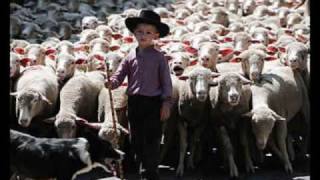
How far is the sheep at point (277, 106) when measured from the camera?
7684mm

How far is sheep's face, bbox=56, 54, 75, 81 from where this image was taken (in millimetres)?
8547

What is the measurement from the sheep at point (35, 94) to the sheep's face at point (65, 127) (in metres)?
0.40

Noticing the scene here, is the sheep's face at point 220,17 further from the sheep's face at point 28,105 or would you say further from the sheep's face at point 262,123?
the sheep's face at point 28,105

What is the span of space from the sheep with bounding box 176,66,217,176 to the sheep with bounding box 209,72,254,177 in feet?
0.48

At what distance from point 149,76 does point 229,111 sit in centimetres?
228

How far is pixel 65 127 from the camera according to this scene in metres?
7.43

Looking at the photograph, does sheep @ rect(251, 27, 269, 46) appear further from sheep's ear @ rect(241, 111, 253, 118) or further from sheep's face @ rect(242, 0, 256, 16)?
sheep's face @ rect(242, 0, 256, 16)

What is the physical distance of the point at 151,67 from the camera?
587 cm

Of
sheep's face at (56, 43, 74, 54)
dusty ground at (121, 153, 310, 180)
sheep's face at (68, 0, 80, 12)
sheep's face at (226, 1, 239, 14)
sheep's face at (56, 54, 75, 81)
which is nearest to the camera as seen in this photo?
dusty ground at (121, 153, 310, 180)

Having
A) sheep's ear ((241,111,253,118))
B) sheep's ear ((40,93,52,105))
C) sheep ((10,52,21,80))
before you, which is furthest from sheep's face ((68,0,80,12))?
sheep's ear ((241,111,253,118))

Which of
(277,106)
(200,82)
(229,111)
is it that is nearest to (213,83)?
(200,82)

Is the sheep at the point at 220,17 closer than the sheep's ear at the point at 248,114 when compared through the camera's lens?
No

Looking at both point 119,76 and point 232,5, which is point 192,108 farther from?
point 232,5

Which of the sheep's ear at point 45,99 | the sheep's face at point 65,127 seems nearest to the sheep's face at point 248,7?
the sheep's ear at point 45,99
